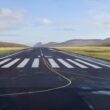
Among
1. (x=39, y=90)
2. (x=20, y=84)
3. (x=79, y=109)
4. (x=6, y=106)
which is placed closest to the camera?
(x=79, y=109)

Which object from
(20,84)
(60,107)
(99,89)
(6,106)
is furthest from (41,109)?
(20,84)

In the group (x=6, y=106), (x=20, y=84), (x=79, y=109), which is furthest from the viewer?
(x=20, y=84)

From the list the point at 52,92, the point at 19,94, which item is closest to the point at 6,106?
the point at 19,94

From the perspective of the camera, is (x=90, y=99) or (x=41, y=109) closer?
(x=41, y=109)

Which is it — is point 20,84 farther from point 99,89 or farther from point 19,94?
point 99,89

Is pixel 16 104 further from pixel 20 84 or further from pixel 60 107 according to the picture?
pixel 20 84

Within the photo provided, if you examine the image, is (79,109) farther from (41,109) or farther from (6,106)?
(6,106)

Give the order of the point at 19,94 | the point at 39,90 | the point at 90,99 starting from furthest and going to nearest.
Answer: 1. the point at 39,90
2. the point at 19,94
3. the point at 90,99

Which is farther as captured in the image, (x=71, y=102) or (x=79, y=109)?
(x=71, y=102)
